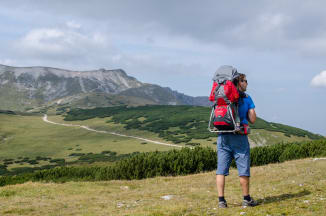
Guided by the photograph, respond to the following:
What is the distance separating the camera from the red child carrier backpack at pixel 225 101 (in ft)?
25.2

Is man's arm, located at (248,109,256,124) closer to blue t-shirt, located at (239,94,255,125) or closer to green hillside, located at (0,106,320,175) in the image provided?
blue t-shirt, located at (239,94,255,125)

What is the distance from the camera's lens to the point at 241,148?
313 inches

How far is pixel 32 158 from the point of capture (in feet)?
300

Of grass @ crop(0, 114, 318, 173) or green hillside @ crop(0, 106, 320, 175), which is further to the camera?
grass @ crop(0, 114, 318, 173)

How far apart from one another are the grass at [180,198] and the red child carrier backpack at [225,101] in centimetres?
212

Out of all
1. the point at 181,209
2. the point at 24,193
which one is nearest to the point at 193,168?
the point at 24,193

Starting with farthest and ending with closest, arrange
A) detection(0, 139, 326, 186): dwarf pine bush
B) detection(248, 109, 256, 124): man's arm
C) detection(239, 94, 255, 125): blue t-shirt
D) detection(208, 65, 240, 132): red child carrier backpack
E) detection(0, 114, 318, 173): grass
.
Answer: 1. detection(0, 114, 318, 173): grass
2. detection(0, 139, 326, 186): dwarf pine bush
3. detection(239, 94, 255, 125): blue t-shirt
4. detection(248, 109, 256, 124): man's arm
5. detection(208, 65, 240, 132): red child carrier backpack

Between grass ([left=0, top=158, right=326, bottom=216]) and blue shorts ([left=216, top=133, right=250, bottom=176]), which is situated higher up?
blue shorts ([left=216, top=133, right=250, bottom=176])

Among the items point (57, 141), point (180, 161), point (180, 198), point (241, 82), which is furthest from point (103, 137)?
point (241, 82)

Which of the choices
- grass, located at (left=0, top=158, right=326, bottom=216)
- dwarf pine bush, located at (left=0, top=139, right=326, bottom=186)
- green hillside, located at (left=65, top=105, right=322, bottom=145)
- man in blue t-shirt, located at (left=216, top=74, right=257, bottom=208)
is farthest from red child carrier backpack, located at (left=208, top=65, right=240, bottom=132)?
green hillside, located at (left=65, top=105, right=322, bottom=145)

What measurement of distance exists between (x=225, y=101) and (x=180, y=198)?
429cm

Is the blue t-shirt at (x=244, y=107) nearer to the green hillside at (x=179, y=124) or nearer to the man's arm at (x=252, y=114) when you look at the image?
the man's arm at (x=252, y=114)

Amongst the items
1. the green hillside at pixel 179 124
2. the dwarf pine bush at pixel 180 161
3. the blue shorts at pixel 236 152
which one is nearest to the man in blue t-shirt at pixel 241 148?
the blue shorts at pixel 236 152

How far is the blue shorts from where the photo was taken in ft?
26.0
